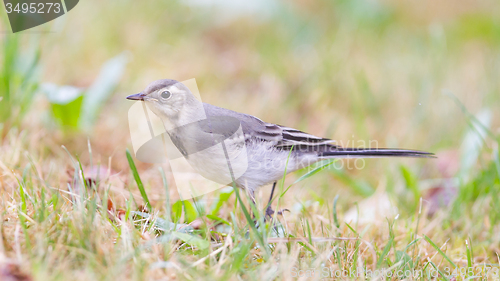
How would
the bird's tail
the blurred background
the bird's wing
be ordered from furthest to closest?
the blurred background → the bird's tail → the bird's wing

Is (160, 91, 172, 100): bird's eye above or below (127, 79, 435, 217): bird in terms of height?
above

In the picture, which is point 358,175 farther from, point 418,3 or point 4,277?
point 418,3

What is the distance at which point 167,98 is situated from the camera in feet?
10.2

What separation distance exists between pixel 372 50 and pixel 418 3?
10.2 feet

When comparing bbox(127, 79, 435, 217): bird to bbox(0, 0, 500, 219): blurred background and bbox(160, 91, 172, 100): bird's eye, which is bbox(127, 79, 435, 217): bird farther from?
bbox(0, 0, 500, 219): blurred background

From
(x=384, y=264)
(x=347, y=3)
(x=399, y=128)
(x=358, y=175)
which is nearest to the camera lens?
(x=384, y=264)

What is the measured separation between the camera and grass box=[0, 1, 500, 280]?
2.36 m

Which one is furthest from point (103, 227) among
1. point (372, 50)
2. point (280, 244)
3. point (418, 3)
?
point (418, 3)

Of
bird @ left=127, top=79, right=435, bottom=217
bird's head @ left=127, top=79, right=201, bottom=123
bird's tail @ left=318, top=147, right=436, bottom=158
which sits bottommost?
bird's tail @ left=318, top=147, right=436, bottom=158

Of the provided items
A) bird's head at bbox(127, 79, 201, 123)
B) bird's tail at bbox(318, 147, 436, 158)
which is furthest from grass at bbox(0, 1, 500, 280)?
bird's head at bbox(127, 79, 201, 123)

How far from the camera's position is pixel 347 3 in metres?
8.11

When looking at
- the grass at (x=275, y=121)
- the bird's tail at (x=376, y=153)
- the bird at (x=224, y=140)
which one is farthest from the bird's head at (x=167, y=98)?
the bird's tail at (x=376, y=153)

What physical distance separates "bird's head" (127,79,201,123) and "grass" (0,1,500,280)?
1.43 feet

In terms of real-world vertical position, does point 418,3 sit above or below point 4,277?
above
